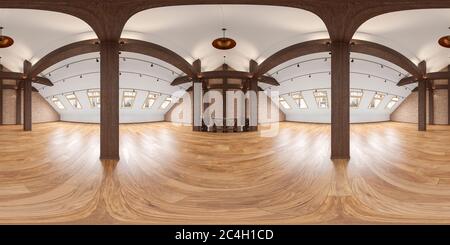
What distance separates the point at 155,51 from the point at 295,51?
5404mm

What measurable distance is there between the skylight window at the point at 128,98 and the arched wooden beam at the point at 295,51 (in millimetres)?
11731

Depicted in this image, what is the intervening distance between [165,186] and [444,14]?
9.81m

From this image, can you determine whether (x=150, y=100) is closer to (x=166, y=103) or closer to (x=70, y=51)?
(x=166, y=103)

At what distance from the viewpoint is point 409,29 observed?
875 centimetres

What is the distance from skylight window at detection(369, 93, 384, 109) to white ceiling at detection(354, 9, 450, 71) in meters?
10.6

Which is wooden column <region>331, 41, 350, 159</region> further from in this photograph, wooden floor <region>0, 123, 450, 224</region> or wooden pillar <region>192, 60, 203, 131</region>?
wooden pillar <region>192, 60, 203, 131</region>

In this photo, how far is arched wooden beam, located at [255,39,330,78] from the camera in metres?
8.45

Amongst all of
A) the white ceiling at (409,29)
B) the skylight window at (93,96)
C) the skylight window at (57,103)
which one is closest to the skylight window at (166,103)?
the skylight window at (93,96)

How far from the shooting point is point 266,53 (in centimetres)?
1166

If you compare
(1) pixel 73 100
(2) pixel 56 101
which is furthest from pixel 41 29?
(2) pixel 56 101

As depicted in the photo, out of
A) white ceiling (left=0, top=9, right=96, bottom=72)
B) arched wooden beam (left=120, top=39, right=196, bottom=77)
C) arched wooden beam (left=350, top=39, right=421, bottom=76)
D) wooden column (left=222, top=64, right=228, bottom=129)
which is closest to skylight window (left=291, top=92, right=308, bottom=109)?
wooden column (left=222, top=64, right=228, bottom=129)

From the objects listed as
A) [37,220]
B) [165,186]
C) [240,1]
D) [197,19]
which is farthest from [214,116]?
[37,220]

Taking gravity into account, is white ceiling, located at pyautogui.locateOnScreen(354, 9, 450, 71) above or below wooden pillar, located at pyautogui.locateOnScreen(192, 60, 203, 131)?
above

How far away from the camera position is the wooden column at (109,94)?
6109mm
